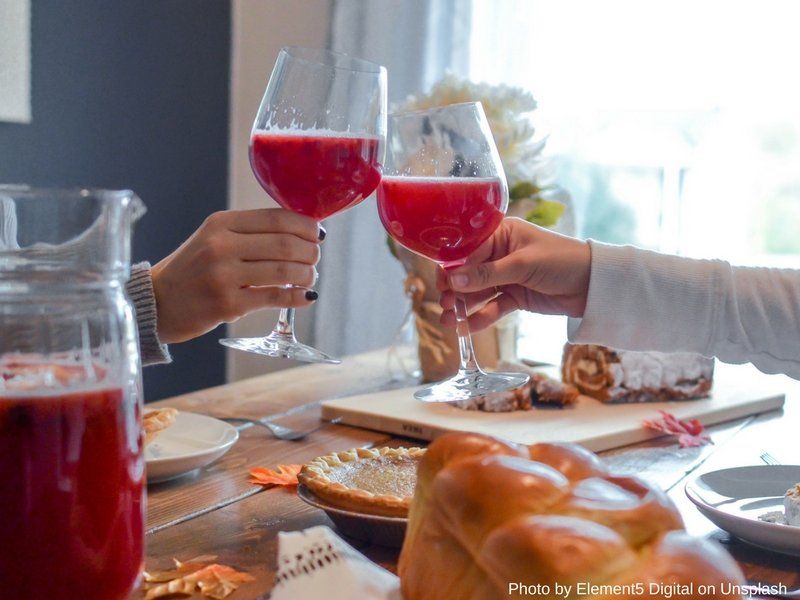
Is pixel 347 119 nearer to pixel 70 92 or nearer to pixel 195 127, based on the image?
pixel 70 92

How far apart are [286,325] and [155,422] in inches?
8.9

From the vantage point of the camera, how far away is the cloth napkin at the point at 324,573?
64 centimetres

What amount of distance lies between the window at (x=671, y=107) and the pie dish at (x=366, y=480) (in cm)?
227

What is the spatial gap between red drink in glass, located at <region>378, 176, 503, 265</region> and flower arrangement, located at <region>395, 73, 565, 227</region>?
29.3 inches

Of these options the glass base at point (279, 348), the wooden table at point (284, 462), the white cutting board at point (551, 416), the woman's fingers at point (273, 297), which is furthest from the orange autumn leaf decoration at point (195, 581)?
the white cutting board at point (551, 416)

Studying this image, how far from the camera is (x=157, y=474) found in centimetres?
113

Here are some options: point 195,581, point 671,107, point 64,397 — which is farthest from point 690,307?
point 671,107

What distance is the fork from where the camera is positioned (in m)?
1.44

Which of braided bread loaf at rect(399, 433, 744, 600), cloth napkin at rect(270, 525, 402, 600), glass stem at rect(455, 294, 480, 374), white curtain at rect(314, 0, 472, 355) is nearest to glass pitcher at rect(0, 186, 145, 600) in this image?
cloth napkin at rect(270, 525, 402, 600)

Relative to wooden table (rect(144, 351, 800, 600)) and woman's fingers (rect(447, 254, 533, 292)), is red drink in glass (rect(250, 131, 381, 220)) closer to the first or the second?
woman's fingers (rect(447, 254, 533, 292))

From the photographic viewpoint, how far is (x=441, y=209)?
1.19 meters

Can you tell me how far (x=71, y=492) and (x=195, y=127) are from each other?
121 inches

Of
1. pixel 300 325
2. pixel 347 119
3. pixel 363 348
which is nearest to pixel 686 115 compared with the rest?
pixel 363 348

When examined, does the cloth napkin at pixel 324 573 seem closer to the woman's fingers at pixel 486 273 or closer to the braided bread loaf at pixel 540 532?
the braided bread loaf at pixel 540 532
